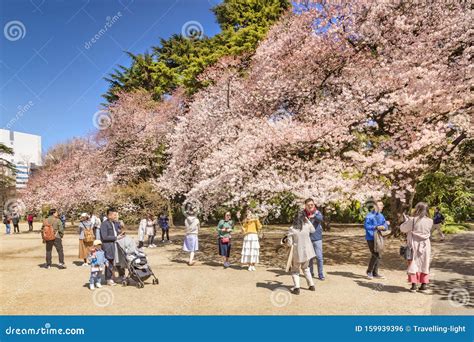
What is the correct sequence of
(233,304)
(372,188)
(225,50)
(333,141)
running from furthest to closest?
(225,50), (333,141), (372,188), (233,304)

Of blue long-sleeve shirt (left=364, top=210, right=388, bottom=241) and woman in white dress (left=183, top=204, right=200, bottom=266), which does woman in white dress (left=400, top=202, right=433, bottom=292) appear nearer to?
blue long-sleeve shirt (left=364, top=210, right=388, bottom=241)

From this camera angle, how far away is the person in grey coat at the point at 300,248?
7750mm

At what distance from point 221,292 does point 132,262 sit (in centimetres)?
226

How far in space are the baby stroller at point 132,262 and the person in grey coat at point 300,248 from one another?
10.9ft

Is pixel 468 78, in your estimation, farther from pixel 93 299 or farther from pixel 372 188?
pixel 93 299

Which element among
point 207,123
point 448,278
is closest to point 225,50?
point 207,123

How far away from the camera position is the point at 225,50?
24.3m

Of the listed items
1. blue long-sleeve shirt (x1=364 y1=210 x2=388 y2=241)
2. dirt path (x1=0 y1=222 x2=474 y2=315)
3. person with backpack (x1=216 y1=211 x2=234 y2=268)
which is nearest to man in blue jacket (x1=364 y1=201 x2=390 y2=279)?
blue long-sleeve shirt (x1=364 y1=210 x2=388 y2=241)

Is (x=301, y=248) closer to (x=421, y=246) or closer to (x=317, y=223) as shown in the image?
(x=317, y=223)

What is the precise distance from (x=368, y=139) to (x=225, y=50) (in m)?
13.9

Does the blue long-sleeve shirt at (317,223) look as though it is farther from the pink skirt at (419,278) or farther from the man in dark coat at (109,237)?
the man in dark coat at (109,237)

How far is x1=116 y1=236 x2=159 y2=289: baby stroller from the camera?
8758 millimetres

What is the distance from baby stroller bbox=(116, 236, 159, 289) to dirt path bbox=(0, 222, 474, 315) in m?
0.28

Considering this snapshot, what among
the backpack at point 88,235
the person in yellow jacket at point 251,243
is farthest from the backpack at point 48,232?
the person in yellow jacket at point 251,243
